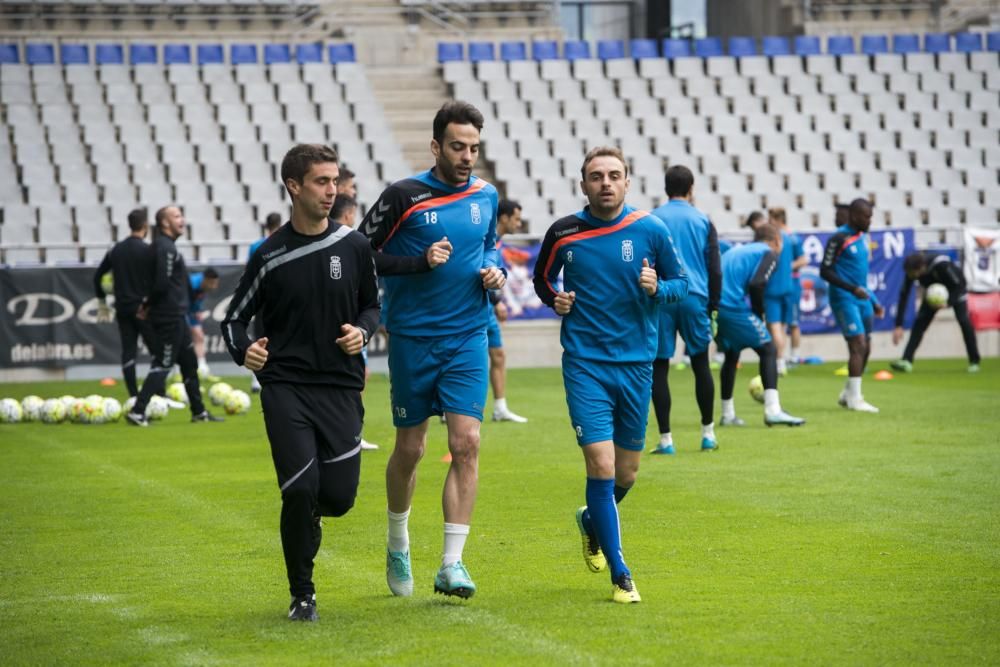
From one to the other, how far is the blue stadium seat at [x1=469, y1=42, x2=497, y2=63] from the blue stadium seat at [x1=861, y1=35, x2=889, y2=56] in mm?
8918

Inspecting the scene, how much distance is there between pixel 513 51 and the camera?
32906mm

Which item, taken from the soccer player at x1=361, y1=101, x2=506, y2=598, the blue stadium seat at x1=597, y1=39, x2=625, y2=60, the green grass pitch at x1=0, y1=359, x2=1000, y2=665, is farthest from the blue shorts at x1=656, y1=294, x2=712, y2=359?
the blue stadium seat at x1=597, y1=39, x2=625, y2=60

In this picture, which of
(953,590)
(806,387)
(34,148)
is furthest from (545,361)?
(953,590)

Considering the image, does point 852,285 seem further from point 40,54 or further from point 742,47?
point 40,54

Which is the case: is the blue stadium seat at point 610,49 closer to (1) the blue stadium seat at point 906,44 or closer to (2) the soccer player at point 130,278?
(1) the blue stadium seat at point 906,44

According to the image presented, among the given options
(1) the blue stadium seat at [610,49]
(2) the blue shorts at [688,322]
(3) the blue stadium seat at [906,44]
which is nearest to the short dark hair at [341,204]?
(2) the blue shorts at [688,322]

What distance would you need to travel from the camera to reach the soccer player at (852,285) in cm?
1596

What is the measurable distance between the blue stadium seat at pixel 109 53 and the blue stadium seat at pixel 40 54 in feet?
2.99

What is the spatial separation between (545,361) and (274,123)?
8384 mm

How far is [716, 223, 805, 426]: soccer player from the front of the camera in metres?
13.9

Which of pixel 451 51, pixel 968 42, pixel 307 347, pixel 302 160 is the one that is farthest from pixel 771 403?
pixel 968 42

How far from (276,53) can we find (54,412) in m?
16.3

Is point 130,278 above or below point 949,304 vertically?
above

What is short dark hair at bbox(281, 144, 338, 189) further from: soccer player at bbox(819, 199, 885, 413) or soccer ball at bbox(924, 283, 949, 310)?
soccer ball at bbox(924, 283, 949, 310)
